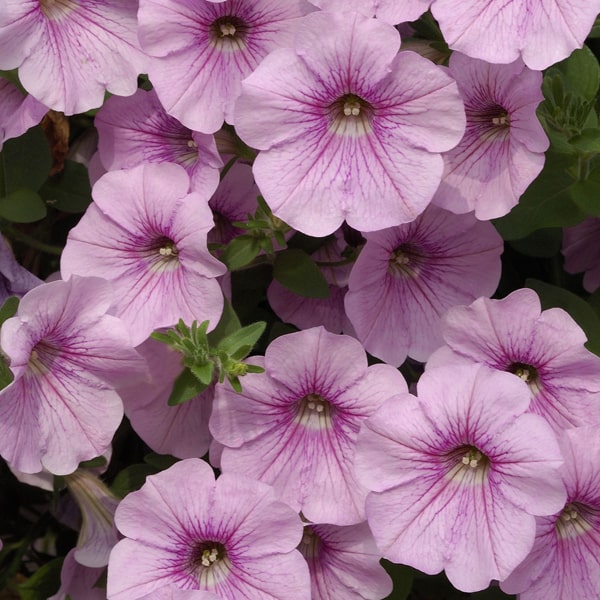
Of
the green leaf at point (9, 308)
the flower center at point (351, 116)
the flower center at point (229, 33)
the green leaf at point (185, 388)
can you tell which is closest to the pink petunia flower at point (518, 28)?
the flower center at point (351, 116)

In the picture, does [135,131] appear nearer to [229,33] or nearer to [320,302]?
[229,33]

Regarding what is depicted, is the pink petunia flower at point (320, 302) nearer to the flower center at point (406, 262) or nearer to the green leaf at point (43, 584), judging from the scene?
the flower center at point (406, 262)

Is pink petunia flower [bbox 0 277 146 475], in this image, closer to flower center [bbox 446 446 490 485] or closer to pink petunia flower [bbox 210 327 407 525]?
pink petunia flower [bbox 210 327 407 525]

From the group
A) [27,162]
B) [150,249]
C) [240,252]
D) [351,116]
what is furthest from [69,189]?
[351,116]

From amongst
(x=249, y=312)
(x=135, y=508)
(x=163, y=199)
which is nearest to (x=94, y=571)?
(x=135, y=508)

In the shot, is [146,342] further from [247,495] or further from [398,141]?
[398,141]
